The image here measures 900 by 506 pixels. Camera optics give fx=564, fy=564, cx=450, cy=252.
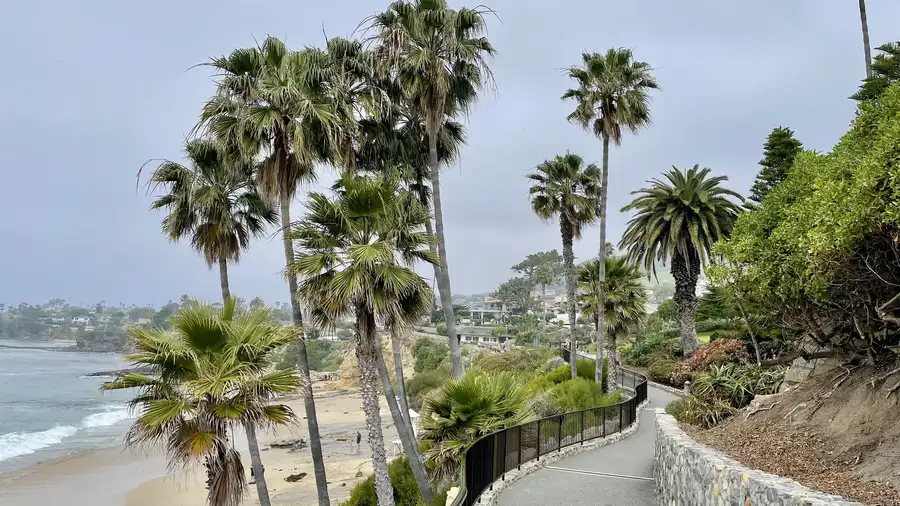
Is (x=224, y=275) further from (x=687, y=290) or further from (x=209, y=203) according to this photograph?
(x=687, y=290)

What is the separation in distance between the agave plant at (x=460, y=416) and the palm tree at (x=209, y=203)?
6839 mm

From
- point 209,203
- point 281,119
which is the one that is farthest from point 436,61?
point 209,203

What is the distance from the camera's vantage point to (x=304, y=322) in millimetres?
11750

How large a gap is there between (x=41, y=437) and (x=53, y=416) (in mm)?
13116

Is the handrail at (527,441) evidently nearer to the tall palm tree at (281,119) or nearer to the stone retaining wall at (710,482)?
the stone retaining wall at (710,482)

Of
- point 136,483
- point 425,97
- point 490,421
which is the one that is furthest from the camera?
point 136,483

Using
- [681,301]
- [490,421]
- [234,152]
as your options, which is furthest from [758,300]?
[681,301]

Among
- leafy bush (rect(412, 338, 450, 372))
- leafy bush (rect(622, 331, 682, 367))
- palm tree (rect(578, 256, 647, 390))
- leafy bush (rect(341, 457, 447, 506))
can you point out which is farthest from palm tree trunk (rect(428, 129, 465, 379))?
leafy bush (rect(412, 338, 450, 372))

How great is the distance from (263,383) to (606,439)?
453 inches

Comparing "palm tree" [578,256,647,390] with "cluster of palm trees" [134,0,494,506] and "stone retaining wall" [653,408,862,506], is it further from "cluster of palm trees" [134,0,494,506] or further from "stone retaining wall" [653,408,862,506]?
"stone retaining wall" [653,408,862,506]

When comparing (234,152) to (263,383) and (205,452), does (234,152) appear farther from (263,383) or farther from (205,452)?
(205,452)

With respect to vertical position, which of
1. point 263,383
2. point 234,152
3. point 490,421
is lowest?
point 490,421

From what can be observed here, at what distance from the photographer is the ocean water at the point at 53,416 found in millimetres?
41228

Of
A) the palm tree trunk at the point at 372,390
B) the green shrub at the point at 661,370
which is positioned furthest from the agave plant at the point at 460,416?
the green shrub at the point at 661,370
